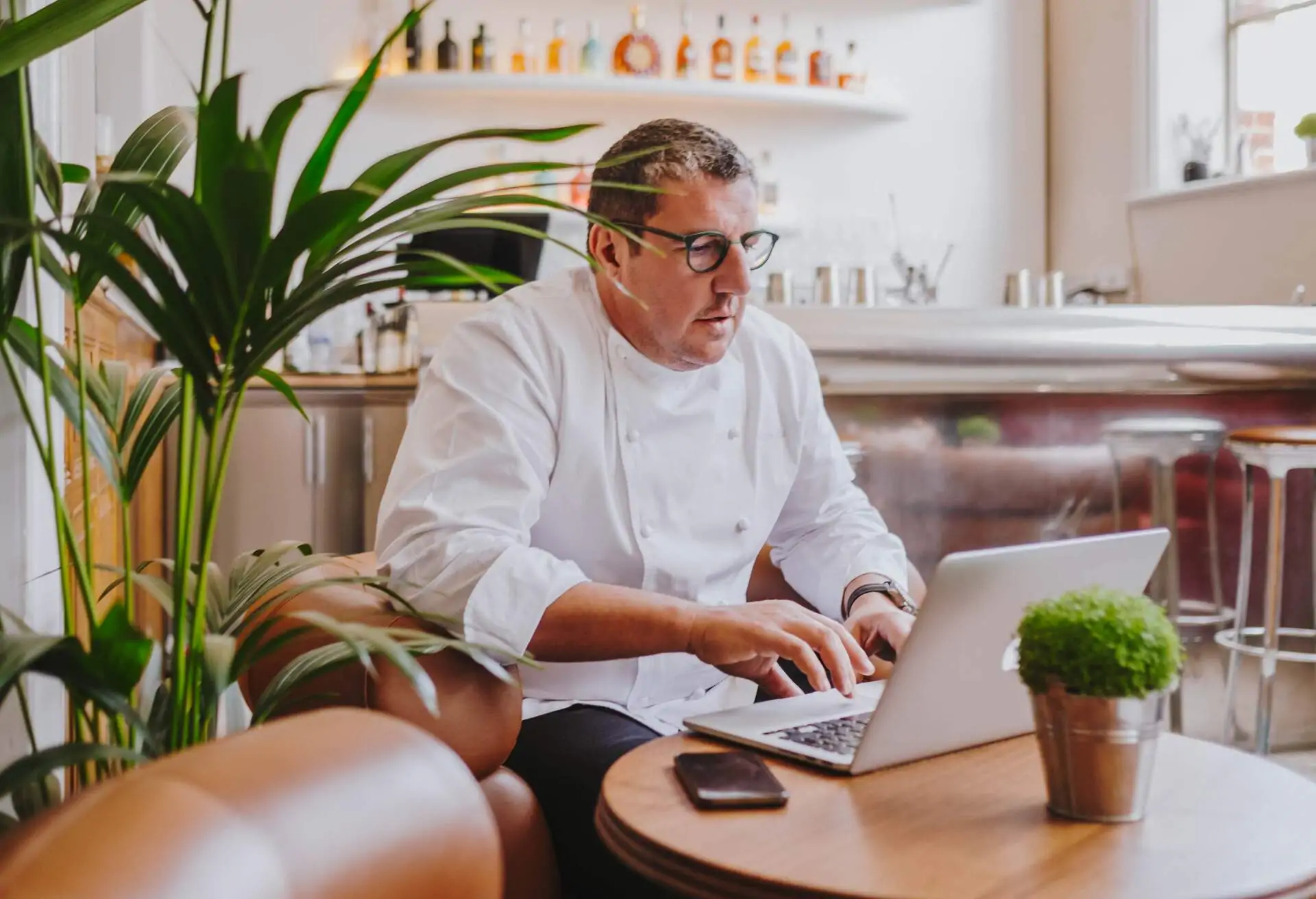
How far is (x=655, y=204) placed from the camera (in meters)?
1.72

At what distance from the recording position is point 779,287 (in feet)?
15.9

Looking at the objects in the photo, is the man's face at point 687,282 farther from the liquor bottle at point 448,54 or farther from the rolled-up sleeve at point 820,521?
the liquor bottle at point 448,54

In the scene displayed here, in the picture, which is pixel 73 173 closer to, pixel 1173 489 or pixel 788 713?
pixel 788 713

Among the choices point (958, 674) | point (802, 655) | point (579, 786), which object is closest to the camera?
point (958, 674)

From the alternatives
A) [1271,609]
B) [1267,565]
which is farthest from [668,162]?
[1267,565]

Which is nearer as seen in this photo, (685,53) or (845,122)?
(685,53)

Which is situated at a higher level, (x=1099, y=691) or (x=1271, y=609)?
(x=1099, y=691)

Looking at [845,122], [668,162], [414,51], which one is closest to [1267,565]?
[668,162]

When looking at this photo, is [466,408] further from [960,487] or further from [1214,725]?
[1214,725]

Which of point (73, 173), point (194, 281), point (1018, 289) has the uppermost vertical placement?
point (1018, 289)

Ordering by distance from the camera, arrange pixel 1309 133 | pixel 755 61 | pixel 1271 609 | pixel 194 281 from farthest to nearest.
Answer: pixel 755 61
pixel 1309 133
pixel 1271 609
pixel 194 281

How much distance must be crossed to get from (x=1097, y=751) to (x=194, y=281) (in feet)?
2.43

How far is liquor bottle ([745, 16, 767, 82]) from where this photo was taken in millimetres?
5531

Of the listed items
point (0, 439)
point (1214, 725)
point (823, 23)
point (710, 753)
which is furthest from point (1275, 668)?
point (823, 23)
